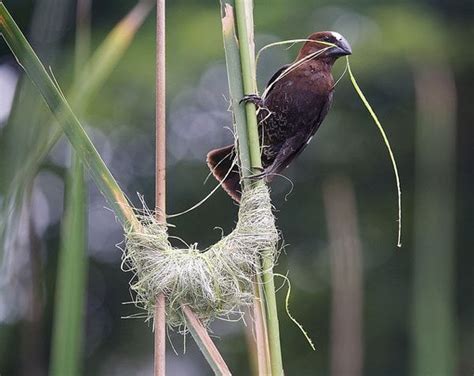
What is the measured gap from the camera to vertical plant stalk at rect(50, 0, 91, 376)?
0.92 m

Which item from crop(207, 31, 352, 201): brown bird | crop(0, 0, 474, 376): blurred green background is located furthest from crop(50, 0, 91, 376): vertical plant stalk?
crop(0, 0, 474, 376): blurred green background

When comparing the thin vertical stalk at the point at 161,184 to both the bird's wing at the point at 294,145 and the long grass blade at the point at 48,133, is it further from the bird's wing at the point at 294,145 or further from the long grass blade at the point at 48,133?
the bird's wing at the point at 294,145

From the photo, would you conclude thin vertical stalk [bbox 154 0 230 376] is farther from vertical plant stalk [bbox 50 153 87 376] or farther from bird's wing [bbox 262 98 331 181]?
bird's wing [bbox 262 98 331 181]

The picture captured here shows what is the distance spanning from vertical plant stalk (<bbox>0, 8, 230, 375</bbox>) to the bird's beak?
84cm

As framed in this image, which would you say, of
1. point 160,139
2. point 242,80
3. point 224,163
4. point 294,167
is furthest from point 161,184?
point 294,167

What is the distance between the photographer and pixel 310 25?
12.6 feet

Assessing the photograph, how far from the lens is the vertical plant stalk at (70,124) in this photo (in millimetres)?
956

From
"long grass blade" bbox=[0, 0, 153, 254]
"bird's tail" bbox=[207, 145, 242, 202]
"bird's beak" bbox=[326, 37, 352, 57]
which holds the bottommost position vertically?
"long grass blade" bbox=[0, 0, 153, 254]

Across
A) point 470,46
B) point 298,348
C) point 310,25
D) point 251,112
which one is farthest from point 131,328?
point 251,112

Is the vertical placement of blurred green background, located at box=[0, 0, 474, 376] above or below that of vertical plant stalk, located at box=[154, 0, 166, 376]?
above

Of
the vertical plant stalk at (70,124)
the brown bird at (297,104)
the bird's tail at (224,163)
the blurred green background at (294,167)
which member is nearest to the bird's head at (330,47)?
the brown bird at (297,104)

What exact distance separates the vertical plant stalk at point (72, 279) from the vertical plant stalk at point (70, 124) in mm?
28

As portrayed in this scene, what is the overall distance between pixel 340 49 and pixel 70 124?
0.94 m

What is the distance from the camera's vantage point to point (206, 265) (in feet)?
3.96
